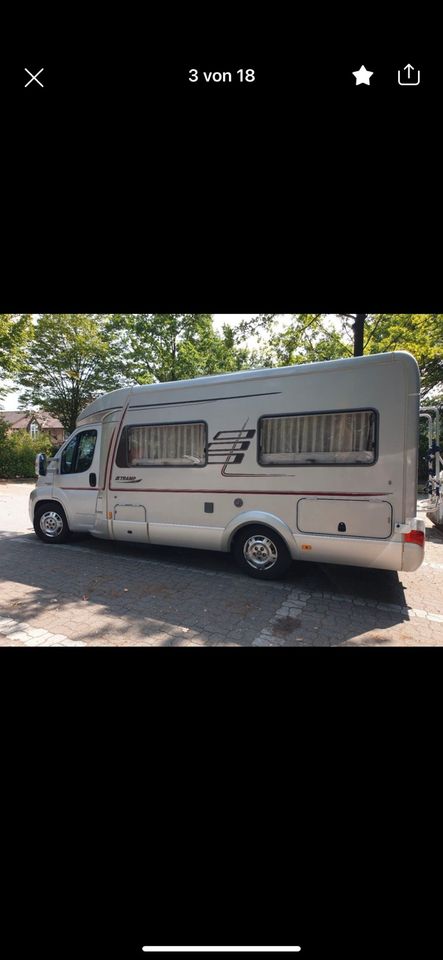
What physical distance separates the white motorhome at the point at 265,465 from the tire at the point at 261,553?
0.02m

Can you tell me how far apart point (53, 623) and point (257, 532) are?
279cm

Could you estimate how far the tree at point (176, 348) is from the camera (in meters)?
19.2

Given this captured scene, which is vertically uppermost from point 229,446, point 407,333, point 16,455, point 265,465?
point 407,333

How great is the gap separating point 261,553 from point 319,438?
1.83 metres

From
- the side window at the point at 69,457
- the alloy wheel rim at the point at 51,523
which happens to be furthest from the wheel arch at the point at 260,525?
the alloy wheel rim at the point at 51,523

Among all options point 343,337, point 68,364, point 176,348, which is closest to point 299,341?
point 343,337

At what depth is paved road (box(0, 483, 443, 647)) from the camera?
387 centimetres

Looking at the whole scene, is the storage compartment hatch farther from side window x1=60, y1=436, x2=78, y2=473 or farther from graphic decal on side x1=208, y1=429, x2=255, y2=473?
side window x1=60, y1=436, x2=78, y2=473

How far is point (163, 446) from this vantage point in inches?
241

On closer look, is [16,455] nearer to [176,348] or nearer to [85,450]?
[176,348]

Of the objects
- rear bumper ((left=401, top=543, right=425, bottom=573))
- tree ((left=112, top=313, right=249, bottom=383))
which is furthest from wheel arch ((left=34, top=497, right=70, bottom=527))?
tree ((left=112, top=313, right=249, bottom=383))

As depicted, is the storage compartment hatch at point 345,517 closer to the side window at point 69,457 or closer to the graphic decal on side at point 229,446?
the graphic decal on side at point 229,446
